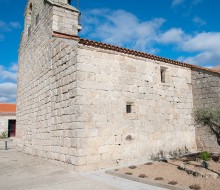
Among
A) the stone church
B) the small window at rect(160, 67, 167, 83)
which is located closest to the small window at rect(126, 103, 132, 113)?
the stone church

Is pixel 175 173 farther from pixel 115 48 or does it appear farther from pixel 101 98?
pixel 115 48

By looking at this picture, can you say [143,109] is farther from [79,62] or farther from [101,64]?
[79,62]

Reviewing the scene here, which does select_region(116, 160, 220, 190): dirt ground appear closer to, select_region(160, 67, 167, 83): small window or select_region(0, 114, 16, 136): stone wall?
select_region(160, 67, 167, 83): small window

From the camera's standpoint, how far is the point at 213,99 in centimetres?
1040

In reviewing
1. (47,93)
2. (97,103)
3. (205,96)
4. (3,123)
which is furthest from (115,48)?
(3,123)

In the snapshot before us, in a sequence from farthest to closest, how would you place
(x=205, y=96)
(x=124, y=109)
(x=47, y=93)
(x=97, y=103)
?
1. (x=205, y=96)
2. (x=47, y=93)
3. (x=124, y=109)
4. (x=97, y=103)

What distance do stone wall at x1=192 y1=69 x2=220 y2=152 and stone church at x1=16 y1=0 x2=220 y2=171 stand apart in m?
0.04

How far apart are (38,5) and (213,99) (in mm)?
9261

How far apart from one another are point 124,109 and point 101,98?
1.09m

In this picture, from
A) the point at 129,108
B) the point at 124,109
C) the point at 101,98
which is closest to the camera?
the point at 101,98

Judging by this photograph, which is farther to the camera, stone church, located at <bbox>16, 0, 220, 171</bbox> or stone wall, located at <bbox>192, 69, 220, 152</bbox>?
stone wall, located at <bbox>192, 69, 220, 152</bbox>

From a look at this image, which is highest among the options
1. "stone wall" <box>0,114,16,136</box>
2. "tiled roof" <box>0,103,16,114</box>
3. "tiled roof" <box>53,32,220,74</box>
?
"tiled roof" <box>53,32,220,74</box>

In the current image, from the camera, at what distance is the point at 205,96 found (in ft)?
35.1

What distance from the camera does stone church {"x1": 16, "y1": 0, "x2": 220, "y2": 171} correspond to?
7586 mm
